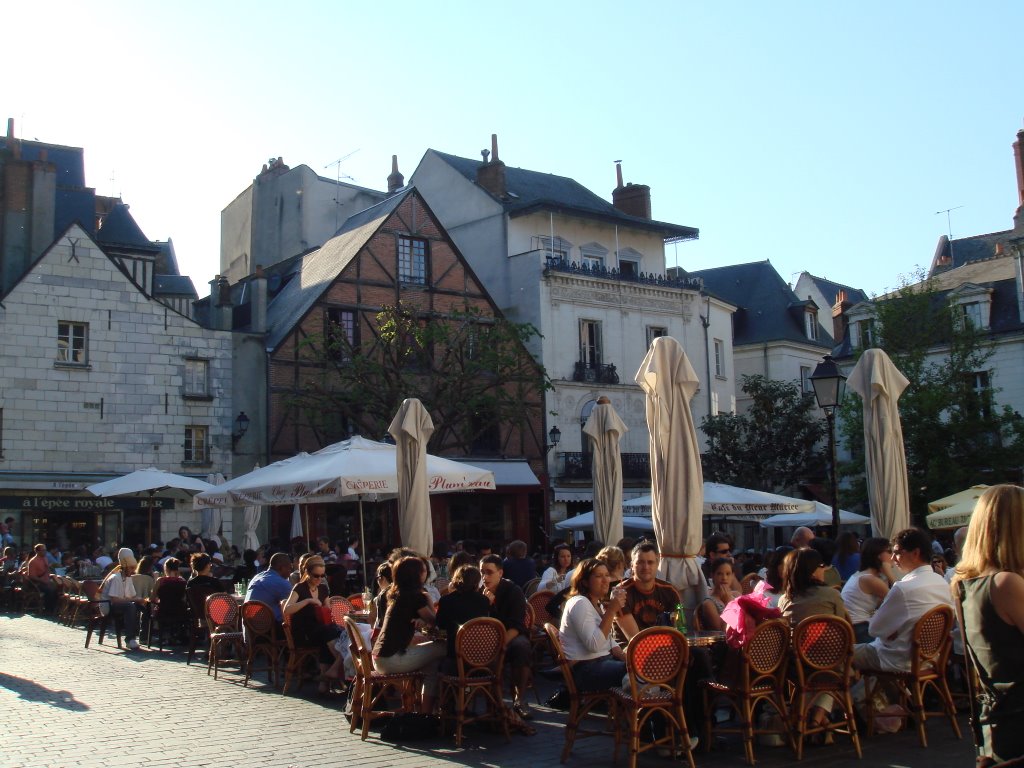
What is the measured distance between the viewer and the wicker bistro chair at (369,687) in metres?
8.45

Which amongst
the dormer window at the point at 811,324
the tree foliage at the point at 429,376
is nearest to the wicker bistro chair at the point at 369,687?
the tree foliage at the point at 429,376

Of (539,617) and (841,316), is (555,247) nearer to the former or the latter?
(841,316)

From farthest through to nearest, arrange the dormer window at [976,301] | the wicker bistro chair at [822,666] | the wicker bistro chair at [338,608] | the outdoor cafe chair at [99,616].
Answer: the dormer window at [976,301] → the outdoor cafe chair at [99,616] → the wicker bistro chair at [338,608] → the wicker bistro chair at [822,666]

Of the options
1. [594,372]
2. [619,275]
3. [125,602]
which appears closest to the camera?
[125,602]

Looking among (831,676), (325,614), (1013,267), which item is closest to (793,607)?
(831,676)

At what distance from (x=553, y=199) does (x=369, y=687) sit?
→ 31.2 meters

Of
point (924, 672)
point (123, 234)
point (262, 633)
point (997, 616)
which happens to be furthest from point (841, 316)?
point (997, 616)

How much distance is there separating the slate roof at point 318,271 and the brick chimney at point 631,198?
10858 mm

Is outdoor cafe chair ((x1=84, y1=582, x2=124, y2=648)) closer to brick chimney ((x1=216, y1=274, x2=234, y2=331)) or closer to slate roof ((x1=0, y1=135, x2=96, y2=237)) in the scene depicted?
brick chimney ((x1=216, y1=274, x2=234, y2=331))

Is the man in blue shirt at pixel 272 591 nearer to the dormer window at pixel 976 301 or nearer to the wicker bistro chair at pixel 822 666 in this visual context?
the wicker bistro chair at pixel 822 666

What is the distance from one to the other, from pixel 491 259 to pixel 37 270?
1471 cm

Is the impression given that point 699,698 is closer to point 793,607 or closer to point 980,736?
point 793,607

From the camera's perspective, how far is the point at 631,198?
136 ft

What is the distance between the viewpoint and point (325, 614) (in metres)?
10.8
